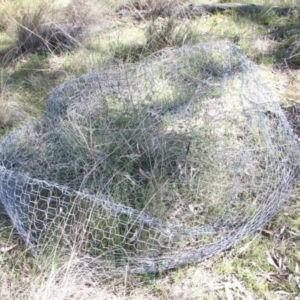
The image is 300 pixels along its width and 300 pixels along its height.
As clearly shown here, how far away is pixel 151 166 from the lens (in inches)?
89.0

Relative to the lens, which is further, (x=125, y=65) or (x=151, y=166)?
(x=125, y=65)

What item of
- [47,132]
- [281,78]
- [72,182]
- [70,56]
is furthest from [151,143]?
[70,56]

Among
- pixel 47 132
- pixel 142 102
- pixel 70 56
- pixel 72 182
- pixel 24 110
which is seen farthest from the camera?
pixel 70 56

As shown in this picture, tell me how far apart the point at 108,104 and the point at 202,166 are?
2.73ft

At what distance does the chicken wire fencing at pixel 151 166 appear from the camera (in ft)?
6.33

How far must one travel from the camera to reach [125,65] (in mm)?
3361

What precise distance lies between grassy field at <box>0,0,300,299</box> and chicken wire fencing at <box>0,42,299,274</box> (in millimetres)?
87

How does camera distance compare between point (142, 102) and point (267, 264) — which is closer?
point (267, 264)

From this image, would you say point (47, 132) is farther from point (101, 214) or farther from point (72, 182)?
point (101, 214)

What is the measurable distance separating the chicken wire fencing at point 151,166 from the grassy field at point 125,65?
0.09 meters

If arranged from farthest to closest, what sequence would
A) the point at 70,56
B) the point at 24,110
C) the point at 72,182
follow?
the point at 70,56 < the point at 24,110 < the point at 72,182

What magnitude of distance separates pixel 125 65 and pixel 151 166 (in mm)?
1360

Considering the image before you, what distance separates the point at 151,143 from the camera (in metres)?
2.36

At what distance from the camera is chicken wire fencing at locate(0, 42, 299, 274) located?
193cm
